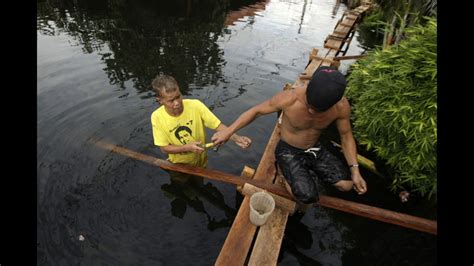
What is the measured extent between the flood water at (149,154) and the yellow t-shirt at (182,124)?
4.84 feet

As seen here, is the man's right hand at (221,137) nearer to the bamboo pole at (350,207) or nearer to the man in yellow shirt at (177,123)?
the man in yellow shirt at (177,123)

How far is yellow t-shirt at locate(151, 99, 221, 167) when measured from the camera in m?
4.34

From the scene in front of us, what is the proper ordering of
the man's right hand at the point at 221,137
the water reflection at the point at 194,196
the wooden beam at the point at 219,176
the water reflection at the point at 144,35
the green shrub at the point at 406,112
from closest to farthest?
the man's right hand at the point at 221,137 → the wooden beam at the point at 219,176 → the water reflection at the point at 194,196 → the green shrub at the point at 406,112 → the water reflection at the point at 144,35

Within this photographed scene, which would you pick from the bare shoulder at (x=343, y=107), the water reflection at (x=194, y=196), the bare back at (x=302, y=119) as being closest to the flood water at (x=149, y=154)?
the water reflection at (x=194, y=196)

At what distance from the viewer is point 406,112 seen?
5.93m

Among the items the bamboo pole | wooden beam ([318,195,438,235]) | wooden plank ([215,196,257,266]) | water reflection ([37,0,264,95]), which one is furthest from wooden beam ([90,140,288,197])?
water reflection ([37,0,264,95])

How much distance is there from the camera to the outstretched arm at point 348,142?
4.06 metres

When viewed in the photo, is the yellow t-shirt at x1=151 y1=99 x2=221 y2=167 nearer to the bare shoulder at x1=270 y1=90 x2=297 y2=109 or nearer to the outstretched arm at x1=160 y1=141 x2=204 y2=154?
the outstretched arm at x1=160 y1=141 x2=204 y2=154

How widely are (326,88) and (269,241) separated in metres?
2.10

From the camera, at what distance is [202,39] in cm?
1418
